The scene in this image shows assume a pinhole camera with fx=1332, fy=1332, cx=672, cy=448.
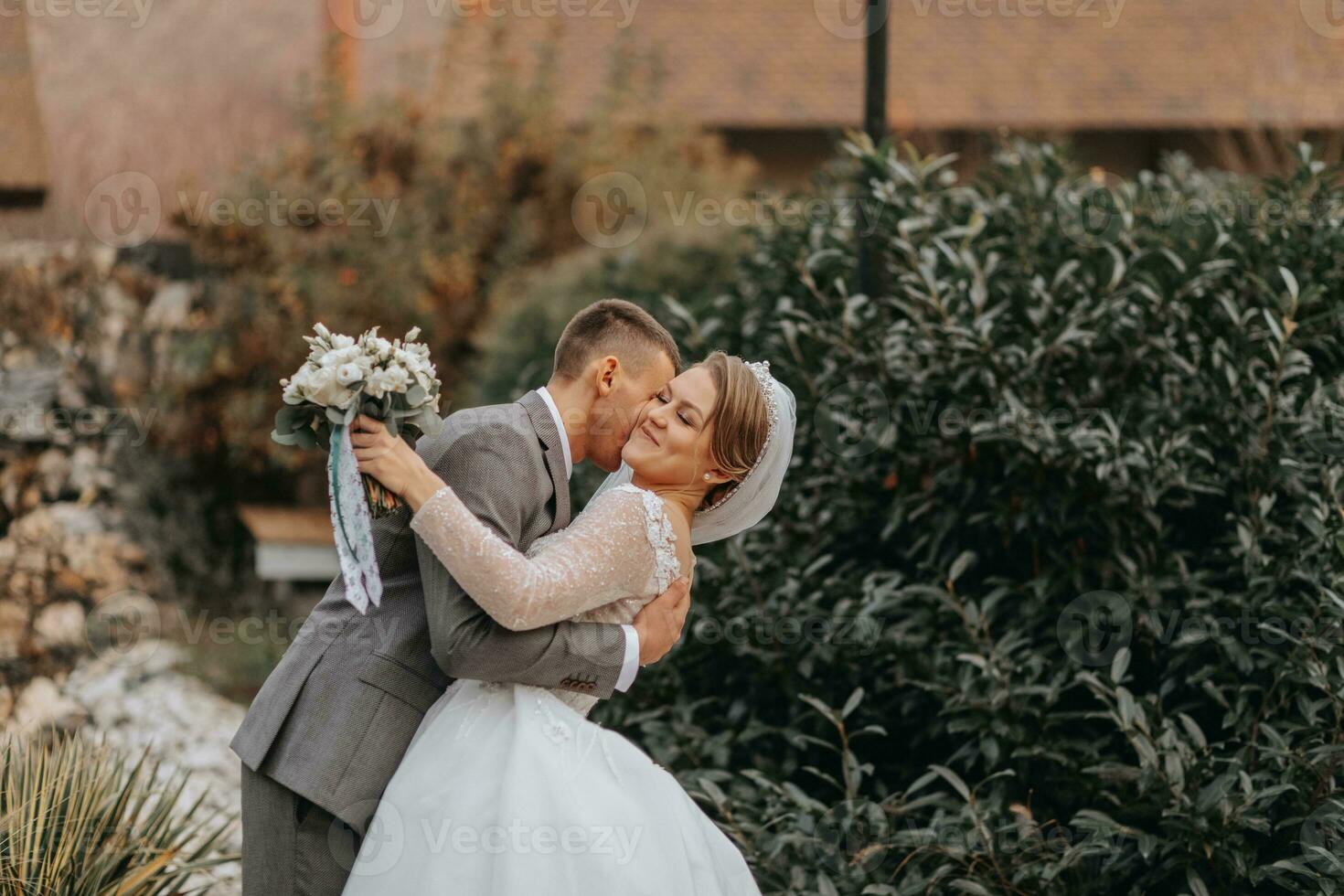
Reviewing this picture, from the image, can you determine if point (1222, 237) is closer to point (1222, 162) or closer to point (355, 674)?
point (355, 674)

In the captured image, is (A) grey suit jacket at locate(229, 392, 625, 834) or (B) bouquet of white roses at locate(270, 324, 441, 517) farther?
(A) grey suit jacket at locate(229, 392, 625, 834)

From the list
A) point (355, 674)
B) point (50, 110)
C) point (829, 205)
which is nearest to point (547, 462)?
point (355, 674)

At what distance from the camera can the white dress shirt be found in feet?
9.16

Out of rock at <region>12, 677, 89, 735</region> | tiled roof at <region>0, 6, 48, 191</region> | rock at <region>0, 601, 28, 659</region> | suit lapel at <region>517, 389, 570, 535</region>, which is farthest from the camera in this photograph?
tiled roof at <region>0, 6, 48, 191</region>

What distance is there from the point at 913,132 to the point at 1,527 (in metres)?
8.73

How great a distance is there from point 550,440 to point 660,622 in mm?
464

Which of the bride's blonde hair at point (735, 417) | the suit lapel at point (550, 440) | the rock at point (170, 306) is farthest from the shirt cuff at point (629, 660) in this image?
the rock at point (170, 306)

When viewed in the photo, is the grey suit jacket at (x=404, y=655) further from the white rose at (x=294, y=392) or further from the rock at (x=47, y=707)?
the rock at (x=47, y=707)

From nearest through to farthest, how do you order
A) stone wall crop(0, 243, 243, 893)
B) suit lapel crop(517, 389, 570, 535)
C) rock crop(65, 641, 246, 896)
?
suit lapel crop(517, 389, 570, 535) < rock crop(65, 641, 246, 896) < stone wall crop(0, 243, 243, 893)

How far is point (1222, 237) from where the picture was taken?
4.26 m

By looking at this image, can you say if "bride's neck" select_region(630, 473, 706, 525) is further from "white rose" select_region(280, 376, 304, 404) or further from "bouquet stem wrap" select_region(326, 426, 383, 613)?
"white rose" select_region(280, 376, 304, 404)

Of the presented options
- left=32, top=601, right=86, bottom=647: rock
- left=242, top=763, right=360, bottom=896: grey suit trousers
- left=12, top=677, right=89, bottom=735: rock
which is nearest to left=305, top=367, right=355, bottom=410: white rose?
left=242, top=763, right=360, bottom=896: grey suit trousers

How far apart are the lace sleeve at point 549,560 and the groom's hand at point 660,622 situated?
82 millimetres

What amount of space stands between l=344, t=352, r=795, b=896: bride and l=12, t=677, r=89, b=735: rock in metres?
4.45
